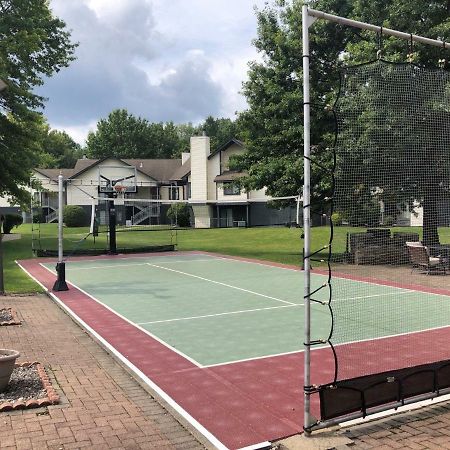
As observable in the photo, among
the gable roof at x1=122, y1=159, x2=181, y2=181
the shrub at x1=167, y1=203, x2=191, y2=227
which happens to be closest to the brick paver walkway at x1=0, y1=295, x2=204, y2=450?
the shrub at x1=167, y1=203, x2=191, y2=227

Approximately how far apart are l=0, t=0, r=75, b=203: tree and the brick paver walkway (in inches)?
577

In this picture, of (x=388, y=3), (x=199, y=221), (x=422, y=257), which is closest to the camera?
(x=422, y=257)

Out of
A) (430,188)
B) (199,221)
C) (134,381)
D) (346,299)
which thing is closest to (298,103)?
(346,299)

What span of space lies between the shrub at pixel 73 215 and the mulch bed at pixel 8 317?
4022 centimetres

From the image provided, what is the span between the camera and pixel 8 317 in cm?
999

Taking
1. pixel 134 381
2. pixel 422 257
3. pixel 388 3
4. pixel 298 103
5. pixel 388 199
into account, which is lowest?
pixel 134 381

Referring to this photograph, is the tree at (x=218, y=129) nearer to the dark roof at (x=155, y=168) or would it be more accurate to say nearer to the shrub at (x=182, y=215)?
the dark roof at (x=155, y=168)

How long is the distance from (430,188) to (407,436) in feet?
11.6

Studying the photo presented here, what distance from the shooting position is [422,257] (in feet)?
47.4

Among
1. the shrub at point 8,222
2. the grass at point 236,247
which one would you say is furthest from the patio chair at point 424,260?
the shrub at point 8,222

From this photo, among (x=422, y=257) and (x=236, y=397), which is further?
(x=422, y=257)

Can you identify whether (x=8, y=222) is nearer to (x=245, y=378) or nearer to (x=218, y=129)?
(x=245, y=378)

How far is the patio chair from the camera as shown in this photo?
14377 mm

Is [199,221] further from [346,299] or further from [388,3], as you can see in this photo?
[346,299]
